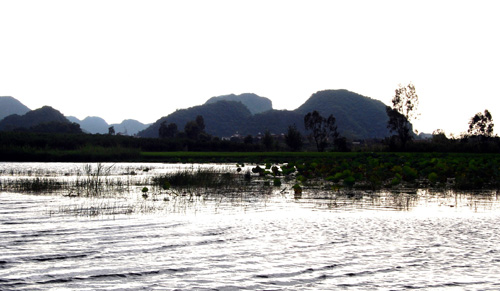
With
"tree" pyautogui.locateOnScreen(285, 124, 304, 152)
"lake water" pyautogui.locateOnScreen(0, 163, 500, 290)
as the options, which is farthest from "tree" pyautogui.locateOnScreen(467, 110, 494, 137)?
"lake water" pyautogui.locateOnScreen(0, 163, 500, 290)

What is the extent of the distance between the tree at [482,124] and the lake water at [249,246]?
93.8 meters

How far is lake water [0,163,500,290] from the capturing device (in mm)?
6391

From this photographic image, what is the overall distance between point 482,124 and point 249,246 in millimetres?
103478

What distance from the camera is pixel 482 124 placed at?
99.6m

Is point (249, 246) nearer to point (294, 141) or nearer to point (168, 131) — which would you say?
point (294, 141)

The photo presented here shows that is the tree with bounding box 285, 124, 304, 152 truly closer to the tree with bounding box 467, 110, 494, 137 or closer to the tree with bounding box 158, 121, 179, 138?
the tree with bounding box 467, 110, 494, 137

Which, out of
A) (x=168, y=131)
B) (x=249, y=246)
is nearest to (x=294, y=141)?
(x=168, y=131)

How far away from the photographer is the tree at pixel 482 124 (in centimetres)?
9944

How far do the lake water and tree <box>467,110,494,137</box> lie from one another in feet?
308

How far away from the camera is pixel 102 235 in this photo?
31.7 ft

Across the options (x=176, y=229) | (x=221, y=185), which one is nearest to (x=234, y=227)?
(x=176, y=229)

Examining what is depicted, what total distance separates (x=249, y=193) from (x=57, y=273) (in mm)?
12960

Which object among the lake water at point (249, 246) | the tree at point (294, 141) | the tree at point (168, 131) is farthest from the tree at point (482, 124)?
the tree at point (168, 131)

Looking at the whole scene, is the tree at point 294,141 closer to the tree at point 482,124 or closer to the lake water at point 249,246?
the tree at point 482,124
